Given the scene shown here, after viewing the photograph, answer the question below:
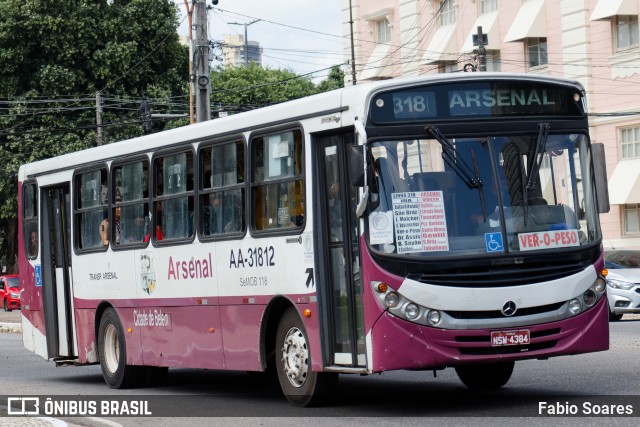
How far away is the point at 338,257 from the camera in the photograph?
1284cm

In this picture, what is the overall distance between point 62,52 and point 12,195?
18.1ft

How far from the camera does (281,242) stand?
1355 centimetres

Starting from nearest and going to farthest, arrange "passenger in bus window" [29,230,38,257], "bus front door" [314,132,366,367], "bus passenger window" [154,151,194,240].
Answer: "bus front door" [314,132,366,367]
"bus passenger window" [154,151,194,240]
"passenger in bus window" [29,230,38,257]

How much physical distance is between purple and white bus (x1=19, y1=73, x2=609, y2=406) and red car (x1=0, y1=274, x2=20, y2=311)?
134 ft

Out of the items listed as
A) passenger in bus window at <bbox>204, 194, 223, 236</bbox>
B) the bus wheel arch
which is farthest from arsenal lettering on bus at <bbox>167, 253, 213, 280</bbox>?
the bus wheel arch

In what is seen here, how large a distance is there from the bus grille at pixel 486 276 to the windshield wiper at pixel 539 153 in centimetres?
75

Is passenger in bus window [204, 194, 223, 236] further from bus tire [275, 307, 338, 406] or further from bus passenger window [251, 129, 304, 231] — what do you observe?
bus tire [275, 307, 338, 406]

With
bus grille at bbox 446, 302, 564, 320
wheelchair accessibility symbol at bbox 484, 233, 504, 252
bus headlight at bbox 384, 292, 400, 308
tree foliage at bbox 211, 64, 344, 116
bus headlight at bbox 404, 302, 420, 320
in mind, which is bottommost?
bus grille at bbox 446, 302, 564, 320

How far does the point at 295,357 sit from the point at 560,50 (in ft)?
95.1

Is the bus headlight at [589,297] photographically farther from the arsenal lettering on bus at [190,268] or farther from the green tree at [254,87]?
the green tree at [254,87]

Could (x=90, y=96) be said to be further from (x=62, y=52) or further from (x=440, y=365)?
(x=440, y=365)

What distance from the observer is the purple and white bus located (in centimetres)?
1201

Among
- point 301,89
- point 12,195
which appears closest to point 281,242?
point 12,195

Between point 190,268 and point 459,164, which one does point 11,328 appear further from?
point 459,164
